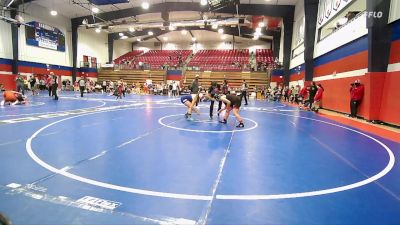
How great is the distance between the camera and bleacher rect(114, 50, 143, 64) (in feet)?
137

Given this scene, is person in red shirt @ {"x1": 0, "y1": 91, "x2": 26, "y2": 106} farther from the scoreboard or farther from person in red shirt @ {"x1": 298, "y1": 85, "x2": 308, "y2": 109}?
the scoreboard

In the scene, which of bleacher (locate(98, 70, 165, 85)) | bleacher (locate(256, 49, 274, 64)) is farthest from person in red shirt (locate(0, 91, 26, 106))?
bleacher (locate(256, 49, 274, 64))

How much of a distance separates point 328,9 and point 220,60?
21916 mm

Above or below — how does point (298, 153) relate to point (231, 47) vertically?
below

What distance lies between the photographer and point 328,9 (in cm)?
1631

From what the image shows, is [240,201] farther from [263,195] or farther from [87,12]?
[87,12]

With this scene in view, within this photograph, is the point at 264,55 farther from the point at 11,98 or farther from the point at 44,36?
the point at 11,98

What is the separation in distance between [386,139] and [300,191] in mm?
5213

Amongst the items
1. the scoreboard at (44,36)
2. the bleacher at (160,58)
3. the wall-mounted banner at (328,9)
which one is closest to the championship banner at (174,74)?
the bleacher at (160,58)

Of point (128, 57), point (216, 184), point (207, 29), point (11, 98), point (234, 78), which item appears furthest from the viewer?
point (128, 57)

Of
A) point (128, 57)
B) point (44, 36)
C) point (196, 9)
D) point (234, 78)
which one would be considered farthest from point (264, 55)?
point (44, 36)

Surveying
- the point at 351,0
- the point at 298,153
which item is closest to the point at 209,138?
the point at 298,153

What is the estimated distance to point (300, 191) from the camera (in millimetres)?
3309

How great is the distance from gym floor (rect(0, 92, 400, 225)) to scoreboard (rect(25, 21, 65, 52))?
1059 inches
